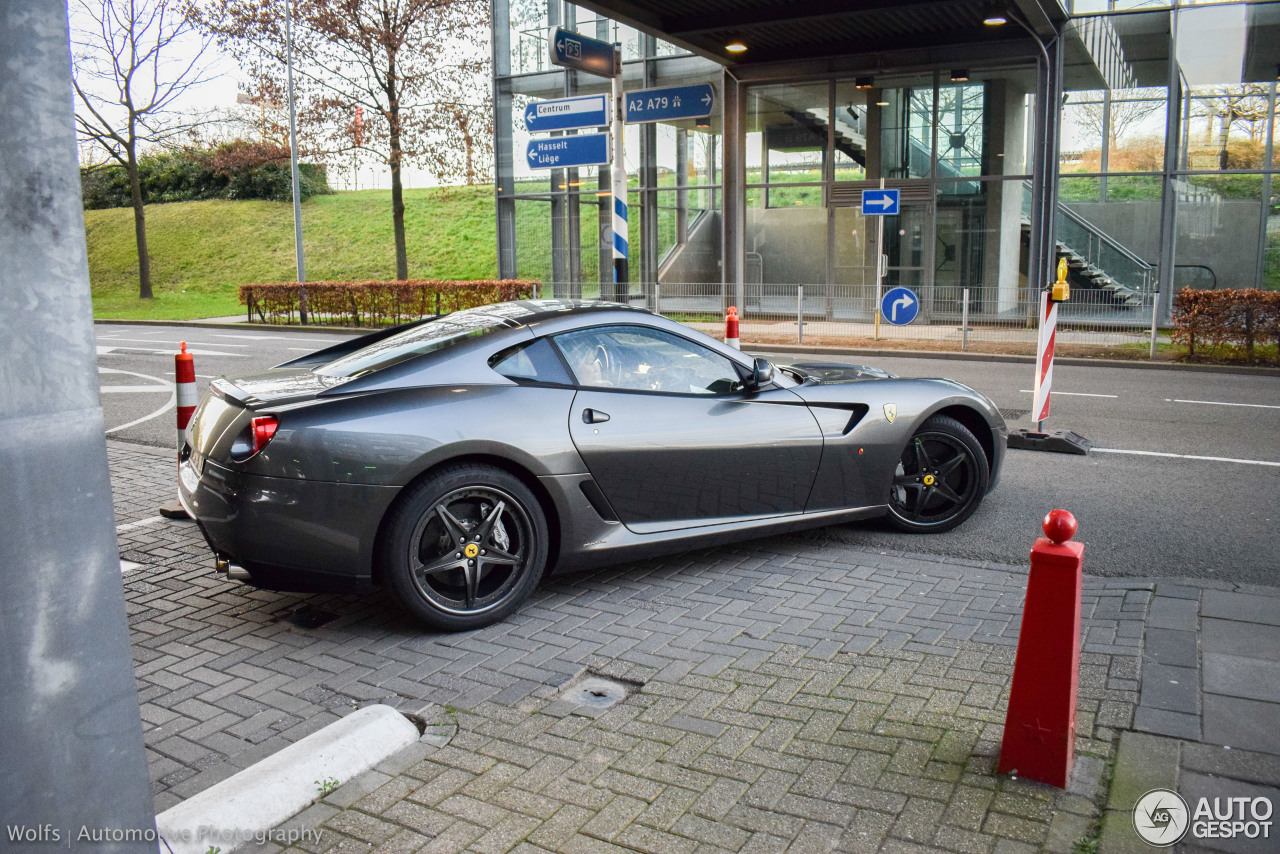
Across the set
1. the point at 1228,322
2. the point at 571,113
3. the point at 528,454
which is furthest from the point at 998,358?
the point at 528,454

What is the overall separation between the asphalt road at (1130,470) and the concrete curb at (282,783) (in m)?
3.15

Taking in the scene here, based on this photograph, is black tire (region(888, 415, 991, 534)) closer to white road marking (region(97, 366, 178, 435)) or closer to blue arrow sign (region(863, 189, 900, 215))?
white road marking (region(97, 366, 178, 435))

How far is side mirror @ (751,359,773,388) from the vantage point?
16.8 ft

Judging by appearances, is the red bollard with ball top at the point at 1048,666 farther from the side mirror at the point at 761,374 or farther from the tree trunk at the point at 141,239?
the tree trunk at the point at 141,239

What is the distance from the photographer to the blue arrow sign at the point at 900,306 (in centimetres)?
1652

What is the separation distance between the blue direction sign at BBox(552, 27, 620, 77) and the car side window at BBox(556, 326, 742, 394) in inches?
334

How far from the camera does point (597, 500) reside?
462cm

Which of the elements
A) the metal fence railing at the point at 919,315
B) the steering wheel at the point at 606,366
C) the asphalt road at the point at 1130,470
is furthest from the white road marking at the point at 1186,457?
the metal fence railing at the point at 919,315

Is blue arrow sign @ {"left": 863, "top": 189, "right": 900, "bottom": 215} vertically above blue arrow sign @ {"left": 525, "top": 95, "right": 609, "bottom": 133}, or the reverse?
blue arrow sign @ {"left": 525, "top": 95, "right": 609, "bottom": 133}

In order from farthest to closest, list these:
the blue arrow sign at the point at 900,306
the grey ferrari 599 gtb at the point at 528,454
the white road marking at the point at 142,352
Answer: the white road marking at the point at 142,352
the blue arrow sign at the point at 900,306
the grey ferrari 599 gtb at the point at 528,454

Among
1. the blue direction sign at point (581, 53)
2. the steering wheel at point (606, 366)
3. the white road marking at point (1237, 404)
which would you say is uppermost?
the blue direction sign at point (581, 53)

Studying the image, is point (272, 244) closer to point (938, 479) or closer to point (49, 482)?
point (938, 479)

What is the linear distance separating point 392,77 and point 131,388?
18.3 meters

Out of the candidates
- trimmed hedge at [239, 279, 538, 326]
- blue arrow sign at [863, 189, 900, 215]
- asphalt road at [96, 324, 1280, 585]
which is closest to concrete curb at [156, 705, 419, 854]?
asphalt road at [96, 324, 1280, 585]
